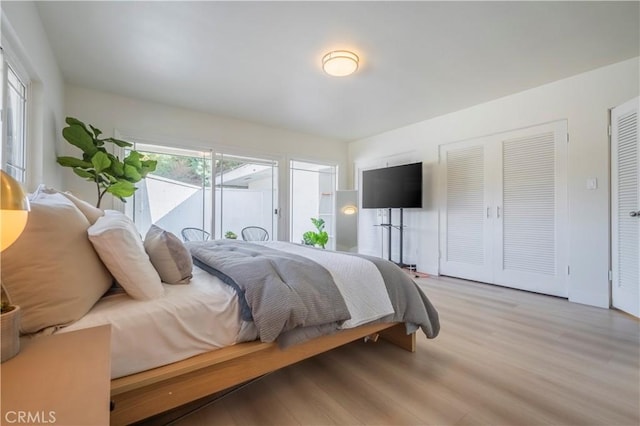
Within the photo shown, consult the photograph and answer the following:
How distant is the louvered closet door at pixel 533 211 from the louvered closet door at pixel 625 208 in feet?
1.31

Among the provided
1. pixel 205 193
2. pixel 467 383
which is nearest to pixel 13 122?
pixel 205 193

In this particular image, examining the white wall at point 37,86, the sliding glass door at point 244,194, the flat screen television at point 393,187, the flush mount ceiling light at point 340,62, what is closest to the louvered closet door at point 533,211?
the flat screen television at point 393,187

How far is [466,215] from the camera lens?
159 inches

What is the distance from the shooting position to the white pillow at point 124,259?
1.15 metres

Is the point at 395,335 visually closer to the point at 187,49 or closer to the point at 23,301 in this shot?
the point at 23,301

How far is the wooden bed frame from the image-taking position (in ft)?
3.46

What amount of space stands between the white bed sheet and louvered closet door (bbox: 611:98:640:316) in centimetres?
355

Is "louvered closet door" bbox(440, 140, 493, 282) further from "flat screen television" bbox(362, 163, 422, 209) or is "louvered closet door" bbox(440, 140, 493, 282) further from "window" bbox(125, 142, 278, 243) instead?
"window" bbox(125, 142, 278, 243)

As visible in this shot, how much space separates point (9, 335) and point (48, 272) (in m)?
0.31

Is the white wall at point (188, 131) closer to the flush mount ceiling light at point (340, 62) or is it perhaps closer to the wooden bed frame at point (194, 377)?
the flush mount ceiling light at point (340, 62)

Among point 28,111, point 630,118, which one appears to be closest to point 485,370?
point 630,118

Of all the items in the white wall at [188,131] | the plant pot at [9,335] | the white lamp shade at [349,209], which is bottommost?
the plant pot at [9,335]

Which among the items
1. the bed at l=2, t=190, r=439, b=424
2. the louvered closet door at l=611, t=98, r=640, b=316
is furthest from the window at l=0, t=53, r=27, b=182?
the louvered closet door at l=611, t=98, r=640, b=316

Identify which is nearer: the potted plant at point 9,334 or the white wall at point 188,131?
the potted plant at point 9,334
